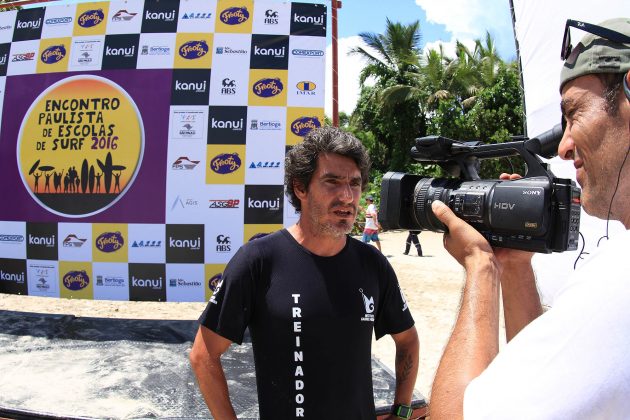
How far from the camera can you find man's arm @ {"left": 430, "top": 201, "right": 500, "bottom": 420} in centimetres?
75

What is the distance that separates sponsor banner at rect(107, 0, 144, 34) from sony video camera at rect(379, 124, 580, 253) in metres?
2.89

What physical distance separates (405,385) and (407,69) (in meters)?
19.3

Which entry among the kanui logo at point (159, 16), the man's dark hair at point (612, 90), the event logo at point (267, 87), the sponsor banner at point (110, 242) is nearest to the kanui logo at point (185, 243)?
the sponsor banner at point (110, 242)

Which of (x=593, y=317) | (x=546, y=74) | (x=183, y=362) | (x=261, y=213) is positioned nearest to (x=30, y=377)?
(x=183, y=362)

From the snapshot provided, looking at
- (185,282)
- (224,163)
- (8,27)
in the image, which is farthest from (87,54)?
(185,282)

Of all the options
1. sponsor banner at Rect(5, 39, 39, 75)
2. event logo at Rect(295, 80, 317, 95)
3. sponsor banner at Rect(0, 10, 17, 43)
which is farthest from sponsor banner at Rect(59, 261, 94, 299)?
event logo at Rect(295, 80, 317, 95)

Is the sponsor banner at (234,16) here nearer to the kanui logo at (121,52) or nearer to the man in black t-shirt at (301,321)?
the kanui logo at (121,52)

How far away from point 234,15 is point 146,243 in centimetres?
173

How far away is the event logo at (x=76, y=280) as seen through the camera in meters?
3.41

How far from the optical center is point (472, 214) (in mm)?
1057

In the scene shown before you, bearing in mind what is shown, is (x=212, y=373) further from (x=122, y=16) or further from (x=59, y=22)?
(x=59, y=22)

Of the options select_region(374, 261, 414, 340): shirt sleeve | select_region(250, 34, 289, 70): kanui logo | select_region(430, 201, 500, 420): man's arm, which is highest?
select_region(250, 34, 289, 70): kanui logo

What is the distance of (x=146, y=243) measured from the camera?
3318mm

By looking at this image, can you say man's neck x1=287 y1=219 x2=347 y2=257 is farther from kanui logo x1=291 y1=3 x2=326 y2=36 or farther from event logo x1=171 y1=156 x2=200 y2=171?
kanui logo x1=291 y1=3 x2=326 y2=36
